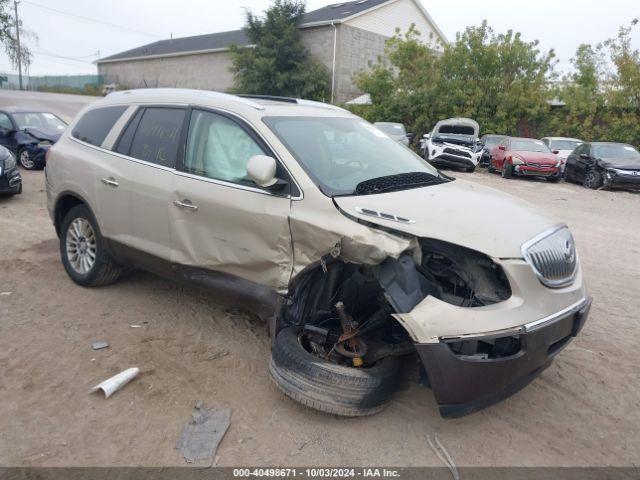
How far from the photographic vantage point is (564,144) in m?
20.3

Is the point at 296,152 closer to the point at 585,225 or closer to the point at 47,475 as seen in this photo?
the point at 47,475

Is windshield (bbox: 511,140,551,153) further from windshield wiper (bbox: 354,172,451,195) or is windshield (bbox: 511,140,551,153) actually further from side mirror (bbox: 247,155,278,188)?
side mirror (bbox: 247,155,278,188)

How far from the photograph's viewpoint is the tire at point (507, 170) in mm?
17609

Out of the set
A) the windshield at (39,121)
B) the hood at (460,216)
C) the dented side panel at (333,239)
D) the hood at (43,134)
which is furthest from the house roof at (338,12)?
the dented side panel at (333,239)

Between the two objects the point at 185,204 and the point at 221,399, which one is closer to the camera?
the point at 221,399

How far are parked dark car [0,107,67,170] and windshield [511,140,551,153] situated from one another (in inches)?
571

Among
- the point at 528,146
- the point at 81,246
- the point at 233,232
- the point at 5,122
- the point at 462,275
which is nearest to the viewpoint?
the point at 462,275

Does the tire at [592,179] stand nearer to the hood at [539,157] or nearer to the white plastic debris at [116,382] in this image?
the hood at [539,157]

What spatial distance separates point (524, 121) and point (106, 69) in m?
42.9

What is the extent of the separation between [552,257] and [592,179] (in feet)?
49.6

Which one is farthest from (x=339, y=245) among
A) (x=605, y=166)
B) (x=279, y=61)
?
(x=279, y=61)

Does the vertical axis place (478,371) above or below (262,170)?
below

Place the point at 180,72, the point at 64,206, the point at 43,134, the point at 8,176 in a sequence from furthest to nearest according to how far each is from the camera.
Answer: the point at 180,72
the point at 43,134
the point at 8,176
the point at 64,206

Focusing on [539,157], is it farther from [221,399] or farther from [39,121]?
[221,399]
